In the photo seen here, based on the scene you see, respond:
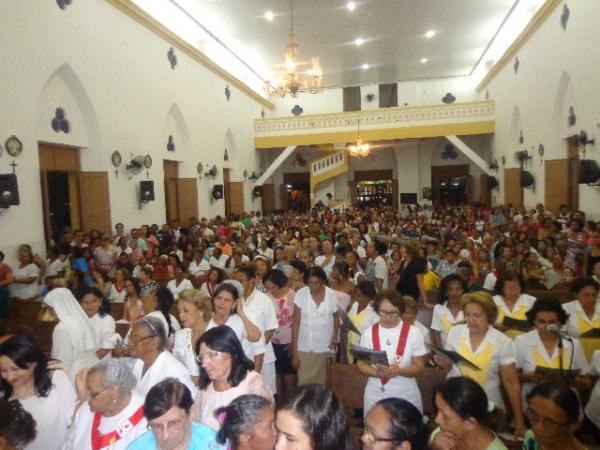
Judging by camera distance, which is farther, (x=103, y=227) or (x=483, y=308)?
(x=103, y=227)

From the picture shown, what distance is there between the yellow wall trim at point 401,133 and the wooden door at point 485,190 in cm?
233

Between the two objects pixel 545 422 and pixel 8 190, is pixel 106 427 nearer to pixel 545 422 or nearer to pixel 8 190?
pixel 545 422

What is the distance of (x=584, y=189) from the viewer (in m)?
10.1

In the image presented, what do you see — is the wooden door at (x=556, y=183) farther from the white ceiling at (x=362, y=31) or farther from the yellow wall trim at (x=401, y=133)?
the yellow wall trim at (x=401, y=133)

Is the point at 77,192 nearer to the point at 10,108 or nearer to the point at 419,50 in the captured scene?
the point at 10,108

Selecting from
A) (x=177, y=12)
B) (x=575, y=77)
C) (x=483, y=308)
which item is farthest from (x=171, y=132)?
(x=483, y=308)

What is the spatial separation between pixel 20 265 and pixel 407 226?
850cm

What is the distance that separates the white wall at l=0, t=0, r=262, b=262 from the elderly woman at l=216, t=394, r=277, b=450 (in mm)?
6674

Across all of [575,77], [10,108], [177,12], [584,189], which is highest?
[177,12]

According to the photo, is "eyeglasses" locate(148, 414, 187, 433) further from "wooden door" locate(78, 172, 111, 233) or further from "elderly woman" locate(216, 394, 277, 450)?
"wooden door" locate(78, 172, 111, 233)

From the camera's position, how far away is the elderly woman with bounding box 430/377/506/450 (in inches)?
86.3

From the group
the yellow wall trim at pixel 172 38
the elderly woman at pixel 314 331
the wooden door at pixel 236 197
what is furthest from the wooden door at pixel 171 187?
the elderly woman at pixel 314 331

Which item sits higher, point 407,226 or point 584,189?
point 584,189

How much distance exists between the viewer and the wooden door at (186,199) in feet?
43.8
